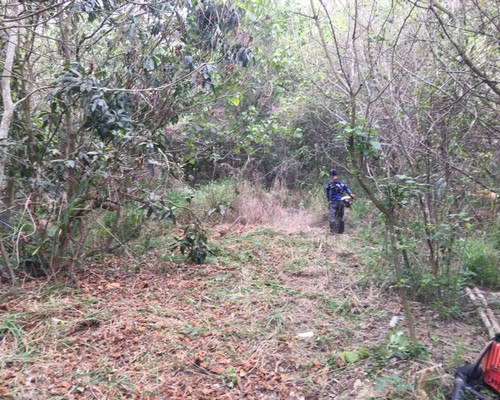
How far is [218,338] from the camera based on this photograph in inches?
145

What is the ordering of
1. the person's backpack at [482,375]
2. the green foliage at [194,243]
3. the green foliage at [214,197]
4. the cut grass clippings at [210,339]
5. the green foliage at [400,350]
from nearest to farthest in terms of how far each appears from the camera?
1. the person's backpack at [482,375]
2. the cut grass clippings at [210,339]
3. the green foliage at [400,350]
4. the green foliage at [194,243]
5. the green foliage at [214,197]

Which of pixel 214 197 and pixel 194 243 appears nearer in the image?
pixel 194 243

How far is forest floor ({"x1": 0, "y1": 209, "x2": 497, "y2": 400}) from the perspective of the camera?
2.98 metres

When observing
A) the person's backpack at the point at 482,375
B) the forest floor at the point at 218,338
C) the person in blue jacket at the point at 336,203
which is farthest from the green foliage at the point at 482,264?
the person in blue jacket at the point at 336,203

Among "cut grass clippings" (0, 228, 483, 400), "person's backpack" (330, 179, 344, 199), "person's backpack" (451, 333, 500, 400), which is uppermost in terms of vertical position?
"person's backpack" (330, 179, 344, 199)

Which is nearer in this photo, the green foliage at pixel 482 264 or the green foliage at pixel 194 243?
the green foliage at pixel 482 264

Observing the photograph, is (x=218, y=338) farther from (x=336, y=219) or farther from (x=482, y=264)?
(x=336, y=219)

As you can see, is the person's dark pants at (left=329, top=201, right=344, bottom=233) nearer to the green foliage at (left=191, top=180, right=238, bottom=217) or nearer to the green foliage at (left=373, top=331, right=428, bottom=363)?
the green foliage at (left=191, top=180, right=238, bottom=217)

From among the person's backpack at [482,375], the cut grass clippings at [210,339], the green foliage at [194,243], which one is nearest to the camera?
the person's backpack at [482,375]

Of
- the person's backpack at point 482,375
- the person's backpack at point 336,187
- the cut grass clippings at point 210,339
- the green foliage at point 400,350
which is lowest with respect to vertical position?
the cut grass clippings at point 210,339

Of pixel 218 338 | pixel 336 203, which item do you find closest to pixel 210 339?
pixel 218 338

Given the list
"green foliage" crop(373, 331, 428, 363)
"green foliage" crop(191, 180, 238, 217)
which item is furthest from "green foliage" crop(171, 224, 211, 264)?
"green foliage" crop(373, 331, 428, 363)

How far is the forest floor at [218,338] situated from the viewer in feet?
9.77

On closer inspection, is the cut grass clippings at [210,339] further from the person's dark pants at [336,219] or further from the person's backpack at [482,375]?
the person's dark pants at [336,219]
